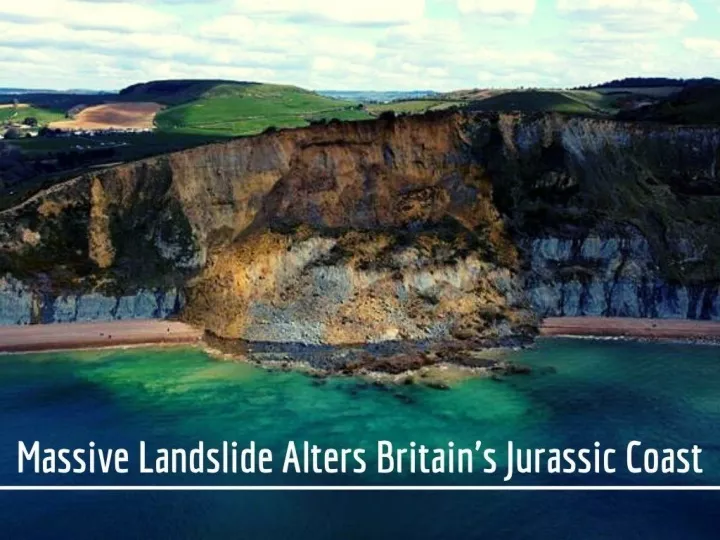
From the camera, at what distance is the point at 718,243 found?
5847 centimetres

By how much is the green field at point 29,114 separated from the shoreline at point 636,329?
111793 millimetres

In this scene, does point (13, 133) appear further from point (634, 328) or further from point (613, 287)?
point (634, 328)

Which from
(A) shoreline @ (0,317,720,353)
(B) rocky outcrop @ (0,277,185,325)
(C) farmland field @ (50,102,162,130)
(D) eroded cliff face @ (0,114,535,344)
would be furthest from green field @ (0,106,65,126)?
(A) shoreline @ (0,317,720,353)

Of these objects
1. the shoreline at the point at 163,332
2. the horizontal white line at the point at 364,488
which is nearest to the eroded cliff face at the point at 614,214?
the shoreline at the point at 163,332

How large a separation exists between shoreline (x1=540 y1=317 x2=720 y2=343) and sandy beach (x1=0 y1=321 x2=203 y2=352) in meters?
24.0

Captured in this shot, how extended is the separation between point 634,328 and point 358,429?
80.3 ft

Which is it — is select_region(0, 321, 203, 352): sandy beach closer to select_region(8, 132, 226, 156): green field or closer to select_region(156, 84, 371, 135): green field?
select_region(8, 132, 226, 156): green field

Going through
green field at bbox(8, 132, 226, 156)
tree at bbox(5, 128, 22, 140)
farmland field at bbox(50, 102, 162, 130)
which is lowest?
green field at bbox(8, 132, 226, 156)

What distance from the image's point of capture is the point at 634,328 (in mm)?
53875

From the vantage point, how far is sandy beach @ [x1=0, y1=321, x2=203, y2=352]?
2014 inches

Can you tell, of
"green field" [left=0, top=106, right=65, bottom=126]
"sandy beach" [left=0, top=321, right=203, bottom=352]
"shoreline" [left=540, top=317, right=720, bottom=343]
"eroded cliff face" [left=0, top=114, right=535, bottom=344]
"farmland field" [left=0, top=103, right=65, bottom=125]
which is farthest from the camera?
"farmland field" [left=0, top=103, right=65, bottom=125]

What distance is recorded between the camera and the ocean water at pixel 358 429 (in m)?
29.6

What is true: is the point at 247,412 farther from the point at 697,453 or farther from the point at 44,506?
the point at 697,453

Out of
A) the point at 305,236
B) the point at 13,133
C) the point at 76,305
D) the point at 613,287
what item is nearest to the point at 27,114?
the point at 13,133
